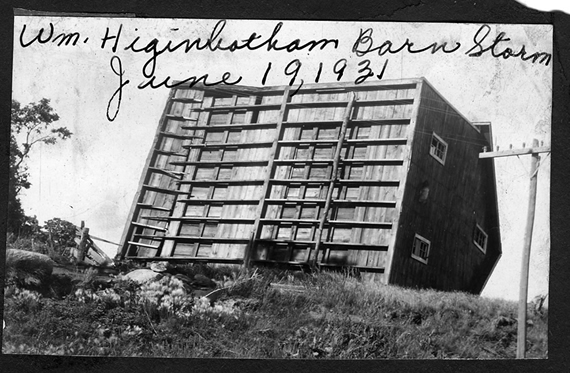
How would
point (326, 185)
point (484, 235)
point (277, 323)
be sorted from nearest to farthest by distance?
1. point (277, 323)
2. point (326, 185)
3. point (484, 235)

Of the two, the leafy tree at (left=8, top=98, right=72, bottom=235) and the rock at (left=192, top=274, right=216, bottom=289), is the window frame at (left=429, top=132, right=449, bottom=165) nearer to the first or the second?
the rock at (left=192, top=274, right=216, bottom=289)

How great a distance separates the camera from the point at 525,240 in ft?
40.2

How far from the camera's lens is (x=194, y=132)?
12773 mm

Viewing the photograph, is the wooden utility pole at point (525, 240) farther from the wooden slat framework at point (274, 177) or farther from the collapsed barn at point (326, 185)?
the wooden slat framework at point (274, 177)

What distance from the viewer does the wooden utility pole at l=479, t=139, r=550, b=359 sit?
12125mm

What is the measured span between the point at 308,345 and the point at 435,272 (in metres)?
1.93

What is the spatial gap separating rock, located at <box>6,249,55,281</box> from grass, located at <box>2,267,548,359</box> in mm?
297

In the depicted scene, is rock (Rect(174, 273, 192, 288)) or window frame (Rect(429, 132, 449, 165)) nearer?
rock (Rect(174, 273, 192, 288))

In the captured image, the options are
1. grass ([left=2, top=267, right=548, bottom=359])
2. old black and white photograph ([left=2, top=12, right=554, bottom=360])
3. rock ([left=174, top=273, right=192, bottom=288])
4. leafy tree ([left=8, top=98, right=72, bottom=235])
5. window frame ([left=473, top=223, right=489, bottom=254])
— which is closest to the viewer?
grass ([left=2, top=267, right=548, bottom=359])

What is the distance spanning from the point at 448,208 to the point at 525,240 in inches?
42.0

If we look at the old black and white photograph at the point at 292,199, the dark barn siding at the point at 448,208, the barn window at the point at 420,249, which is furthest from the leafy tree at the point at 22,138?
the barn window at the point at 420,249

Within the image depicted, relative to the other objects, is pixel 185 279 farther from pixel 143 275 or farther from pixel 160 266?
pixel 143 275

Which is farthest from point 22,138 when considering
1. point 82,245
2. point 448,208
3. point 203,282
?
point 448,208

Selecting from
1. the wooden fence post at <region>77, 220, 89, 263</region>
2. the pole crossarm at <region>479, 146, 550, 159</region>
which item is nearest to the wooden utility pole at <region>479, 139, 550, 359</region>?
the pole crossarm at <region>479, 146, 550, 159</region>
